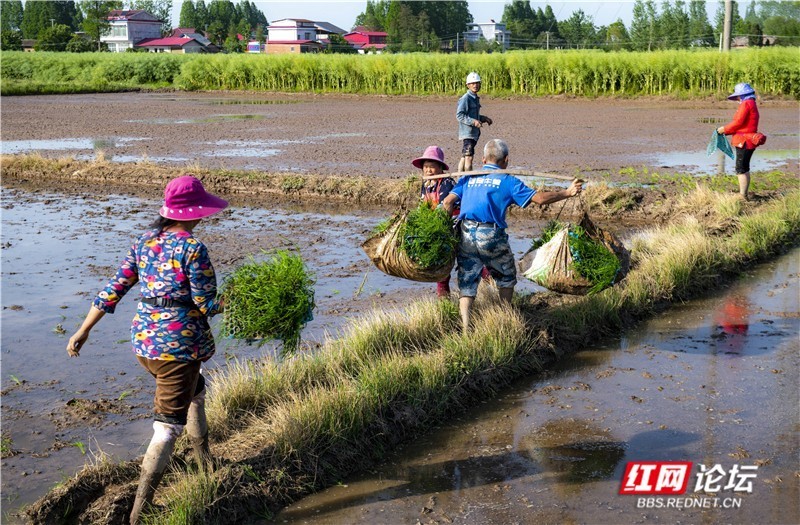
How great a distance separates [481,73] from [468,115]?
2745 cm

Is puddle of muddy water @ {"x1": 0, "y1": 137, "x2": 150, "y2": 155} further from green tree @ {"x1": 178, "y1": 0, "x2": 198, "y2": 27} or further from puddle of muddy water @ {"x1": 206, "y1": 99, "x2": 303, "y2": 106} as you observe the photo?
green tree @ {"x1": 178, "y1": 0, "x2": 198, "y2": 27}

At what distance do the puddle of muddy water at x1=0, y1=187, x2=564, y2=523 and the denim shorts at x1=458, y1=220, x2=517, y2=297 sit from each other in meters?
1.30

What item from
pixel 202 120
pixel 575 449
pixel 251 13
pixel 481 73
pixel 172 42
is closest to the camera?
pixel 575 449

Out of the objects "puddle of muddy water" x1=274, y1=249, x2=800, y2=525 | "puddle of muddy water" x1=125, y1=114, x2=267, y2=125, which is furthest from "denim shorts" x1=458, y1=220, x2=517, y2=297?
"puddle of muddy water" x1=125, y1=114, x2=267, y2=125

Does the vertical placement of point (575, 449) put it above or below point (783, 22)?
below

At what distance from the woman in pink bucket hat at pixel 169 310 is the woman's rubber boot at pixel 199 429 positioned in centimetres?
20

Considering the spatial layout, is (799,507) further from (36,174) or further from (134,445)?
(36,174)

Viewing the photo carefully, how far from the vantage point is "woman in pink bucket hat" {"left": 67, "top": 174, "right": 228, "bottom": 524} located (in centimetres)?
436

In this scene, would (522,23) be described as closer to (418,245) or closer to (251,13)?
(251,13)

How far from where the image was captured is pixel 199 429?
473 centimetres

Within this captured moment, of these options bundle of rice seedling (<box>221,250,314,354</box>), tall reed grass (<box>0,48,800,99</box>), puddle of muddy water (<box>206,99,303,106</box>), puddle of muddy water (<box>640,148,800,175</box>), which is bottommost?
puddle of muddy water (<box>640,148,800,175</box>)

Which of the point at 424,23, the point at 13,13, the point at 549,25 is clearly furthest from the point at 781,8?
the point at 13,13

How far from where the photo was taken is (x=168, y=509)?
176 inches

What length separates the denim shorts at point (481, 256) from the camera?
668 cm
